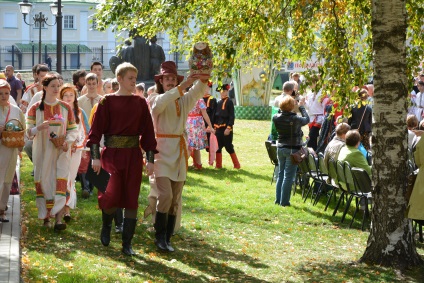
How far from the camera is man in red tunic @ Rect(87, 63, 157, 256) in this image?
9.66 metres

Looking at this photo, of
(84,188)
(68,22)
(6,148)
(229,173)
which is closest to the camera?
(6,148)

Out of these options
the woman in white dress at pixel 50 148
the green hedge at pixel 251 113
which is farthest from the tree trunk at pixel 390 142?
the green hedge at pixel 251 113

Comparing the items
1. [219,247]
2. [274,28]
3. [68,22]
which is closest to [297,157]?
[274,28]

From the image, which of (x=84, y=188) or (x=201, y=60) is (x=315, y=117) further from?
(x=201, y=60)

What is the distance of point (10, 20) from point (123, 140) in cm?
7366

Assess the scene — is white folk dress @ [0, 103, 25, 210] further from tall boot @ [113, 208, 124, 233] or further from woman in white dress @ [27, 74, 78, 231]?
tall boot @ [113, 208, 124, 233]

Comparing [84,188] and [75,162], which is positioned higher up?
[75,162]

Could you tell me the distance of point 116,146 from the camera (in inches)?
381

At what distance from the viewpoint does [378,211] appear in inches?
393

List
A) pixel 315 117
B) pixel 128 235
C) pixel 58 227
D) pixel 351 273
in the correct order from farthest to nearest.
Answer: pixel 315 117, pixel 58 227, pixel 128 235, pixel 351 273

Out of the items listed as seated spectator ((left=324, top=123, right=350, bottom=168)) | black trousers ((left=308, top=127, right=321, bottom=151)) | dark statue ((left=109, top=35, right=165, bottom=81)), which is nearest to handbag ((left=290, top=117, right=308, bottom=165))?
seated spectator ((left=324, top=123, right=350, bottom=168))

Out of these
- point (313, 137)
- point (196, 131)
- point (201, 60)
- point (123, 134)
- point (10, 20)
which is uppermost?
point (10, 20)

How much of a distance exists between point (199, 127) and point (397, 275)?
377 inches

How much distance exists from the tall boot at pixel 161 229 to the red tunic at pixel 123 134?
602 millimetres
